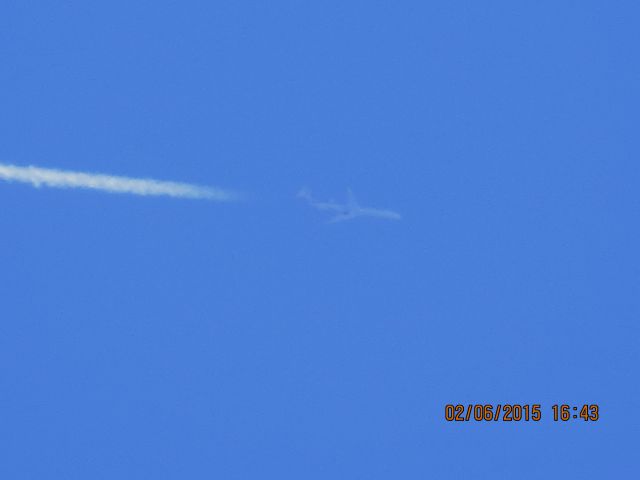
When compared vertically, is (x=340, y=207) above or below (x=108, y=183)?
above

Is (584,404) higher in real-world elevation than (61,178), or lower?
lower

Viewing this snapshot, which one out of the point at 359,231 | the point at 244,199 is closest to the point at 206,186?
the point at 244,199

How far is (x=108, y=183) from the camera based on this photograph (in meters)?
4.12

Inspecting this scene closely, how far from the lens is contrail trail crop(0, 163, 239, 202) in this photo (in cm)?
405

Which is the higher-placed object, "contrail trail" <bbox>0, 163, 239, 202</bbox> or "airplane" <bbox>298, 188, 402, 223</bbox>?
"airplane" <bbox>298, 188, 402, 223</bbox>

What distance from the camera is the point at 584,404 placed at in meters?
4.47

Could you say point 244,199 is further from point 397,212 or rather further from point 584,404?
point 584,404

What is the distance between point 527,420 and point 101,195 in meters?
3.35

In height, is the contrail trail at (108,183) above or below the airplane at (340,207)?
below

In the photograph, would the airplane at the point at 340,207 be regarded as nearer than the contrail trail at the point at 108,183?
No

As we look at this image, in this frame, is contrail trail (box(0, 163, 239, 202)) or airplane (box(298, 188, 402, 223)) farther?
airplane (box(298, 188, 402, 223))

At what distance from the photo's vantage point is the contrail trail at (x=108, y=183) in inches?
159

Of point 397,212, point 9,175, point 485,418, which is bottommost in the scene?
point 485,418

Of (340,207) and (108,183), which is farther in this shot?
(340,207)
